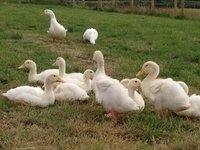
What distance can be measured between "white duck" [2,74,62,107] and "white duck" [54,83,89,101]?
22cm

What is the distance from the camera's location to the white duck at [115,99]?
6082mm

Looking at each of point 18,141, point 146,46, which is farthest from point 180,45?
point 18,141

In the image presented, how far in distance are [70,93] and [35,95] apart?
0.53 m

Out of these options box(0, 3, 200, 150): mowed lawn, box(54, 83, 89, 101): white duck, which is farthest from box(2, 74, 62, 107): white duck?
box(54, 83, 89, 101): white duck

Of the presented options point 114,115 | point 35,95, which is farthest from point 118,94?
point 35,95

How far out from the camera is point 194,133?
229 inches

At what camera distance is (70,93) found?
7.14 meters

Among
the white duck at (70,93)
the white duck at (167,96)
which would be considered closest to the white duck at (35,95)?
the white duck at (70,93)

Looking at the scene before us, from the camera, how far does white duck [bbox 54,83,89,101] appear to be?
7.14 metres

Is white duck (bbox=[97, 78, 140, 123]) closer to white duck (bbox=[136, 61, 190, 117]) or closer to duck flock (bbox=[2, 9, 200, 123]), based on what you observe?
duck flock (bbox=[2, 9, 200, 123])

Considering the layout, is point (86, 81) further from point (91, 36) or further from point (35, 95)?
point (91, 36)

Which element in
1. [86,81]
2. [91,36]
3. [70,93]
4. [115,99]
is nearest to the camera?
[115,99]

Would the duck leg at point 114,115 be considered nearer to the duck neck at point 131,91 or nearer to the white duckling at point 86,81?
the duck neck at point 131,91

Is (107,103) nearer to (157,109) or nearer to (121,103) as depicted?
(121,103)
